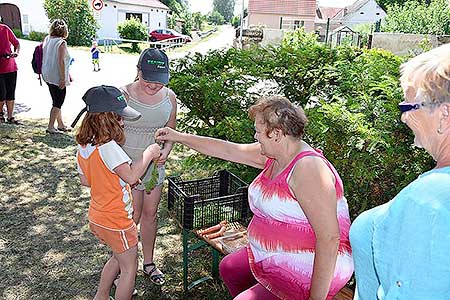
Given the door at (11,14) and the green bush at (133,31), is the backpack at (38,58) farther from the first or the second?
the door at (11,14)

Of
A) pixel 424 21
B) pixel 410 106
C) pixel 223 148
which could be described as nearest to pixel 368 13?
pixel 424 21

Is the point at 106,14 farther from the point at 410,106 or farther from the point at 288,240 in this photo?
the point at 410,106

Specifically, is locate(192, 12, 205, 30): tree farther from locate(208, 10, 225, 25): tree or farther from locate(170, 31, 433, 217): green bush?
locate(170, 31, 433, 217): green bush

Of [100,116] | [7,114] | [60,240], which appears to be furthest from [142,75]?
[7,114]

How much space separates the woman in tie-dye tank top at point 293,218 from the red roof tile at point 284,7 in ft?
154

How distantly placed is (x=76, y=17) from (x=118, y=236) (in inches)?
1172

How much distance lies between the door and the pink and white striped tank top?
115ft

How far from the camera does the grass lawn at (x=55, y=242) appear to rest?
11.5ft

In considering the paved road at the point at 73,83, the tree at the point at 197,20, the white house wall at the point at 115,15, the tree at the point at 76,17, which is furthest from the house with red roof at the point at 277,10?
the paved road at the point at 73,83

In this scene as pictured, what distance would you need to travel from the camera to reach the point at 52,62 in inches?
279

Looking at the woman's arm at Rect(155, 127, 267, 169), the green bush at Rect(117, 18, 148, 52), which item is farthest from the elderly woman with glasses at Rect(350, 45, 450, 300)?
the green bush at Rect(117, 18, 148, 52)

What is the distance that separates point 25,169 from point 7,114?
2692 millimetres

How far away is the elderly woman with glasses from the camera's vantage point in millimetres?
1215

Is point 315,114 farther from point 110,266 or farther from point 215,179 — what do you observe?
point 110,266
